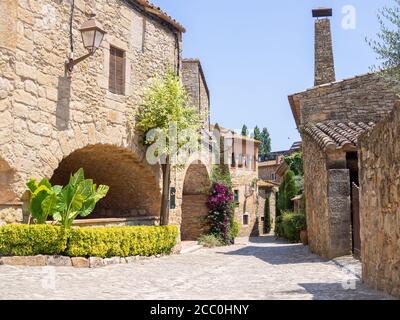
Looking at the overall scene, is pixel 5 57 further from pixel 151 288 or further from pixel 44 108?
pixel 151 288

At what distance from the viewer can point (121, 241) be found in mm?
9797

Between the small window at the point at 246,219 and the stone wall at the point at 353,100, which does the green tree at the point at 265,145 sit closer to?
the small window at the point at 246,219

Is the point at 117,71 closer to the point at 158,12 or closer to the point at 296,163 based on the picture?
the point at 158,12

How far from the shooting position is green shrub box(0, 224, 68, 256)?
7.78 metres

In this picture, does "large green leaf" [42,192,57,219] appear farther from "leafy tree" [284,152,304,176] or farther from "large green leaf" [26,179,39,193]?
"leafy tree" [284,152,304,176]

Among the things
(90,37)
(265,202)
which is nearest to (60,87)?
(90,37)

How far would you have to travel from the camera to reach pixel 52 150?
30.7 feet

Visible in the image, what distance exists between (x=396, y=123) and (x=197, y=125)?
8271mm

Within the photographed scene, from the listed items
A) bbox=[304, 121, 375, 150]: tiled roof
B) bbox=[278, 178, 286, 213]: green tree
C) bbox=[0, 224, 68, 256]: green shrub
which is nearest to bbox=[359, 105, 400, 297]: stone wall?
bbox=[304, 121, 375, 150]: tiled roof

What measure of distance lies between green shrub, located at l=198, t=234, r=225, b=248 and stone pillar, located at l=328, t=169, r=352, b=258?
813 centimetres

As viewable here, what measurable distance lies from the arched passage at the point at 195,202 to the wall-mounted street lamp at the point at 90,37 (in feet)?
32.3

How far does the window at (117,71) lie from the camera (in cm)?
1147

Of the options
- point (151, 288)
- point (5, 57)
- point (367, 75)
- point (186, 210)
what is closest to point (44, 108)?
point (5, 57)

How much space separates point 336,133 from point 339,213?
232 cm
